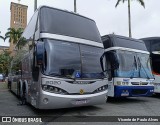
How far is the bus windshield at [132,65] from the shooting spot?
11047mm

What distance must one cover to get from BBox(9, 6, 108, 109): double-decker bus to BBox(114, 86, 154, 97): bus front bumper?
194 centimetres

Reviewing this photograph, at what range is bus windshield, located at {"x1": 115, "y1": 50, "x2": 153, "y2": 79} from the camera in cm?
1105

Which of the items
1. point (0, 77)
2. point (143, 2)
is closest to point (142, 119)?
point (143, 2)

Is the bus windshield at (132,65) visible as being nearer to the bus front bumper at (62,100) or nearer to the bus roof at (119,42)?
the bus roof at (119,42)

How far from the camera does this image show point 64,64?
317 inches

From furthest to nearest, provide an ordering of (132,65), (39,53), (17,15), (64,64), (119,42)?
(17,15)
(119,42)
(132,65)
(64,64)
(39,53)

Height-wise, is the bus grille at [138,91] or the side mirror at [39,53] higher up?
the side mirror at [39,53]

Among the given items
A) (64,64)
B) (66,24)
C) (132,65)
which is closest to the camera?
(64,64)

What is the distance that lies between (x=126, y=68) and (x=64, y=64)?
4002 mm

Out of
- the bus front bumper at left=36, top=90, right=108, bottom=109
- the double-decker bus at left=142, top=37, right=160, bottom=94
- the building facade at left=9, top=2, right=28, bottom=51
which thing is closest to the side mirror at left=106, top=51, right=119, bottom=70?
the bus front bumper at left=36, top=90, right=108, bottom=109

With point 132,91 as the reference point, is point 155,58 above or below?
above

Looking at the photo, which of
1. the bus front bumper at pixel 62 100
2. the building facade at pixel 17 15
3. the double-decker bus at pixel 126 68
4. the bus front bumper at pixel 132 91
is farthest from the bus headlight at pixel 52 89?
the building facade at pixel 17 15

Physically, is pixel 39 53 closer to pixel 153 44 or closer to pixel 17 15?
pixel 153 44

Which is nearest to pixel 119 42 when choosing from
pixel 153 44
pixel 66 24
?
pixel 66 24
